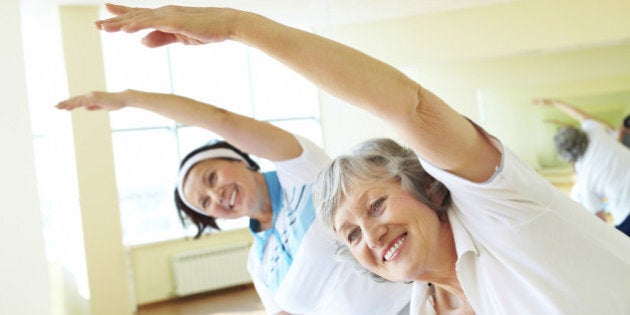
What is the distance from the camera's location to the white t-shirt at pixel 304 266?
69.4 inches

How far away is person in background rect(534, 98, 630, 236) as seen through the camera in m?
3.30

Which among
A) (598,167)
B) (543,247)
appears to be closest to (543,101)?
(598,167)

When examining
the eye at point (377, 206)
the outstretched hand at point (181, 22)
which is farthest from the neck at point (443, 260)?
the outstretched hand at point (181, 22)

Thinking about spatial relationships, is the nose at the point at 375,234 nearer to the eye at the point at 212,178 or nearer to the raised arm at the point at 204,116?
the raised arm at the point at 204,116

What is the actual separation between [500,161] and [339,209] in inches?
17.9

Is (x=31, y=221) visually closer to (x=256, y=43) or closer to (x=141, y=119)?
(x=256, y=43)

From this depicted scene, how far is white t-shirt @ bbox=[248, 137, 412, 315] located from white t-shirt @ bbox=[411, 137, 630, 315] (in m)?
0.67

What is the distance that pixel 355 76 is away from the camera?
90cm

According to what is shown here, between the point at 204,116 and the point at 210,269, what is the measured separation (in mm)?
5302

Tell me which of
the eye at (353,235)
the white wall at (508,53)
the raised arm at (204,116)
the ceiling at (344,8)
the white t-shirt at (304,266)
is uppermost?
the ceiling at (344,8)

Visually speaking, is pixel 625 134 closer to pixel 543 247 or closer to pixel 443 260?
pixel 443 260

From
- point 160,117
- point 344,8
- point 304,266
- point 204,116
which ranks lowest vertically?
point 304,266

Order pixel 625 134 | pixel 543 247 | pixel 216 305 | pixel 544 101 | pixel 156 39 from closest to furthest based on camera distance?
pixel 543 247
pixel 156 39
pixel 625 134
pixel 216 305
pixel 544 101

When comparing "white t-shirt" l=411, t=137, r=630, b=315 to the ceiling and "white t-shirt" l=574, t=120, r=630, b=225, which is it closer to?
"white t-shirt" l=574, t=120, r=630, b=225
